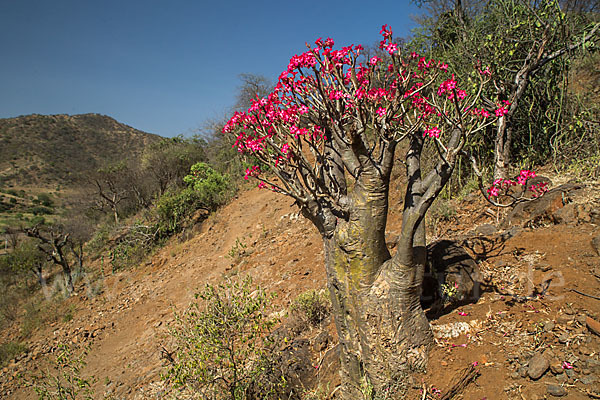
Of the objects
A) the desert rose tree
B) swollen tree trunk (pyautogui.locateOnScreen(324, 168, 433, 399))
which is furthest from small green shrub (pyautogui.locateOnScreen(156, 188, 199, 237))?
swollen tree trunk (pyautogui.locateOnScreen(324, 168, 433, 399))

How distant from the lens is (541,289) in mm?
2834

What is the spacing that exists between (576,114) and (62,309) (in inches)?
514

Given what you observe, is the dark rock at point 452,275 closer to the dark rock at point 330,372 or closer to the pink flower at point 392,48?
the dark rock at point 330,372

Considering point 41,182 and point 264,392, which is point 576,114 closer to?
point 264,392

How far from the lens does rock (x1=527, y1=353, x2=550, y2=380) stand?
2.11 meters

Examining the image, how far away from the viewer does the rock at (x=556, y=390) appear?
1.96 meters

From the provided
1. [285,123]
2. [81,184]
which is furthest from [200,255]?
[81,184]

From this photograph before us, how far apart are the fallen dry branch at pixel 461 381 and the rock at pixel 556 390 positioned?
418mm

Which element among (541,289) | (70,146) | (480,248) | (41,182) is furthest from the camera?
(70,146)

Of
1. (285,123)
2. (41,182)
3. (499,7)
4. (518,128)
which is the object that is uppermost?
(41,182)

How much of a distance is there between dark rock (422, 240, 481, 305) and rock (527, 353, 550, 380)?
32.7 inches

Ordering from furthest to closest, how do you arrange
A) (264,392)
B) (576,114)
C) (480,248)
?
(576,114) → (480,248) → (264,392)

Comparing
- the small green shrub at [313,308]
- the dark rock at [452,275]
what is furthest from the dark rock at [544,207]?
the small green shrub at [313,308]

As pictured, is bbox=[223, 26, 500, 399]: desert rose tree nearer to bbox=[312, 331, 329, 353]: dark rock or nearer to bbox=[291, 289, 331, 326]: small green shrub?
bbox=[312, 331, 329, 353]: dark rock
